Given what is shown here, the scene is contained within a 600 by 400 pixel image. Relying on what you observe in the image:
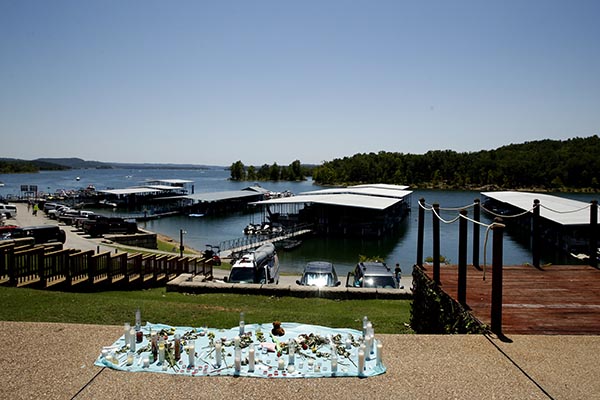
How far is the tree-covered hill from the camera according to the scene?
134 metres

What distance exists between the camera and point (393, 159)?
557 feet

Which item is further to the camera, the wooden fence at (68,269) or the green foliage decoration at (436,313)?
the wooden fence at (68,269)

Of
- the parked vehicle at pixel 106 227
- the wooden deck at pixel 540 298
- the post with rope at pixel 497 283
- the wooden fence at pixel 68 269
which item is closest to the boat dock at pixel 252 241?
the parked vehicle at pixel 106 227

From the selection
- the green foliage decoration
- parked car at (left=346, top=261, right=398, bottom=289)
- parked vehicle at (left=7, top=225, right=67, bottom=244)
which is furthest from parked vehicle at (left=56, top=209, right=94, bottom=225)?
the green foliage decoration

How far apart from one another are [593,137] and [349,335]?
196585 mm

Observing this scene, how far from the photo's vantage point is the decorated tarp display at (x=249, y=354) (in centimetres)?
560

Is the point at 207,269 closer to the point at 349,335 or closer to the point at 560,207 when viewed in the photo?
the point at 349,335

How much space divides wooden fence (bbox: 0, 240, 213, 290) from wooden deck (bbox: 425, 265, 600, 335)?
30.3 ft

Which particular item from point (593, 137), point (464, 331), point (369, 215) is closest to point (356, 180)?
point (593, 137)

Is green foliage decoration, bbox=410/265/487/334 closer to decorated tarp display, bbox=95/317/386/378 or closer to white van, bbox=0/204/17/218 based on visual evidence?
decorated tarp display, bbox=95/317/386/378

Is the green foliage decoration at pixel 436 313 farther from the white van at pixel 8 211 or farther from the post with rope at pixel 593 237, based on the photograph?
the white van at pixel 8 211

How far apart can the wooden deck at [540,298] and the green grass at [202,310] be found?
75.4 inches

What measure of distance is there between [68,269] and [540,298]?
37.9ft

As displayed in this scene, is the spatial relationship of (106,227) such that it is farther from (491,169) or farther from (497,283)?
(491,169)
